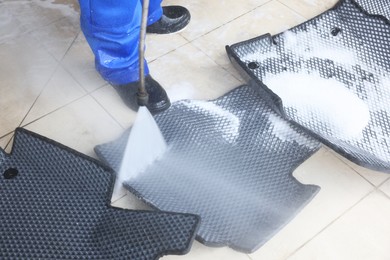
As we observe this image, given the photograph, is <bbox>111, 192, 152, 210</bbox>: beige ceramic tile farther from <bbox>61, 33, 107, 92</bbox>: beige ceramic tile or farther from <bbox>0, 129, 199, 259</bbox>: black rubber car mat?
<bbox>61, 33, 107, 92</bbox>: beige ceramic tile

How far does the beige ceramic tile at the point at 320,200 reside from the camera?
3.74 ft

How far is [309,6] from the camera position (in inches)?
72.3

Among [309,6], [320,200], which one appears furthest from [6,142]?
[309,6]

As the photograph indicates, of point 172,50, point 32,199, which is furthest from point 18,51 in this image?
point 32,199

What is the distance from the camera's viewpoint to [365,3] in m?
1.77

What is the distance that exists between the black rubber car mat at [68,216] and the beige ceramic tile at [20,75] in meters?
0.19

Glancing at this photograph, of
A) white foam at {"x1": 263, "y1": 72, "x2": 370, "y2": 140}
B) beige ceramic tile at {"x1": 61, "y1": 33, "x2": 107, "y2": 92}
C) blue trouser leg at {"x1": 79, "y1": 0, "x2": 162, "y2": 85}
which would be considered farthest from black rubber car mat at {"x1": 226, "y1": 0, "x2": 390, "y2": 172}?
beige ceramic tile at {"x1": 61, "y1": 33, "x2": 107, "y2": 92}

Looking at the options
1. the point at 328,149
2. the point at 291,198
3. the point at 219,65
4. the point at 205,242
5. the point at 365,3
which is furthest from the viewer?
the point at 365,3

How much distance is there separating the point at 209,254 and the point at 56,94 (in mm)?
744

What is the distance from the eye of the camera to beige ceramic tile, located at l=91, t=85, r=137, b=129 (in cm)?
143

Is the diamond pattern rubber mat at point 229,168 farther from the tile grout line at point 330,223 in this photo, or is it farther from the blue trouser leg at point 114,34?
the blue trouser leg at point 114,34

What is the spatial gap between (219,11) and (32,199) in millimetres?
1047

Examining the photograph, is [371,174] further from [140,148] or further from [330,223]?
[140,148]

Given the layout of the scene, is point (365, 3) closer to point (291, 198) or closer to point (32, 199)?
point (291, 198)
